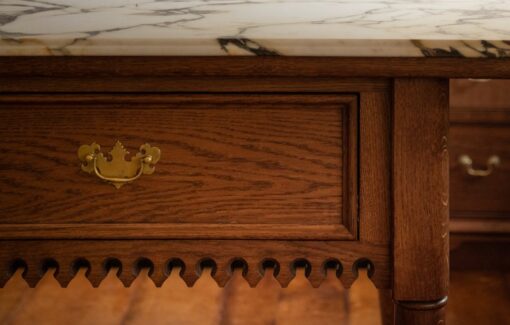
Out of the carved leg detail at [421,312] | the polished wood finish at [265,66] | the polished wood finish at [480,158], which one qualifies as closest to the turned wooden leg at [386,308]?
the polished wood finish at [480,158]

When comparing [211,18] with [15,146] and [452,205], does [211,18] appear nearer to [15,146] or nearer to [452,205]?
[15,146]

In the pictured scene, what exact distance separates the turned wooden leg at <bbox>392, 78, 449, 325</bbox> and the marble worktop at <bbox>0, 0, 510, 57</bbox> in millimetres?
46

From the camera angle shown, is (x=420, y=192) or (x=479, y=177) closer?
(x=420, y=192)

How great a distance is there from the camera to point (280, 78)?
24.8 inches

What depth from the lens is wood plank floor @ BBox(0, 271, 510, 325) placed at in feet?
4.42

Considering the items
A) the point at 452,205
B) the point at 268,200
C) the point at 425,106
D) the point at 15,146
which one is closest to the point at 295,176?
the point at 268,200

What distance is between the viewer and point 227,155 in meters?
0.65

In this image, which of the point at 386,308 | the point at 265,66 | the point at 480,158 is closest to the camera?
the point at 265,66

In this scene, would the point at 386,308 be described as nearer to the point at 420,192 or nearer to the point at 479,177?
the point at 479,177

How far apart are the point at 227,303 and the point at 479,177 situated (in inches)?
23.8

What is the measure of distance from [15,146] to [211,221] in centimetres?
20

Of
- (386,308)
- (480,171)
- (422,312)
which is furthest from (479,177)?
(422,312)

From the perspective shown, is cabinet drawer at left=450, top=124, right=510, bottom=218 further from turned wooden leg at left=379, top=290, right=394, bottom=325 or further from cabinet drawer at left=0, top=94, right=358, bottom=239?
cabinet drawer at left=0, top=94, right=358, bottom=239

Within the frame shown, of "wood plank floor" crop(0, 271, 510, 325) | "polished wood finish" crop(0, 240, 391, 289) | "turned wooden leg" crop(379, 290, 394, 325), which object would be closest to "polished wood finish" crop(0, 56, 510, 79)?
"polished wood finish" crop(0, 240, 391, 289)
